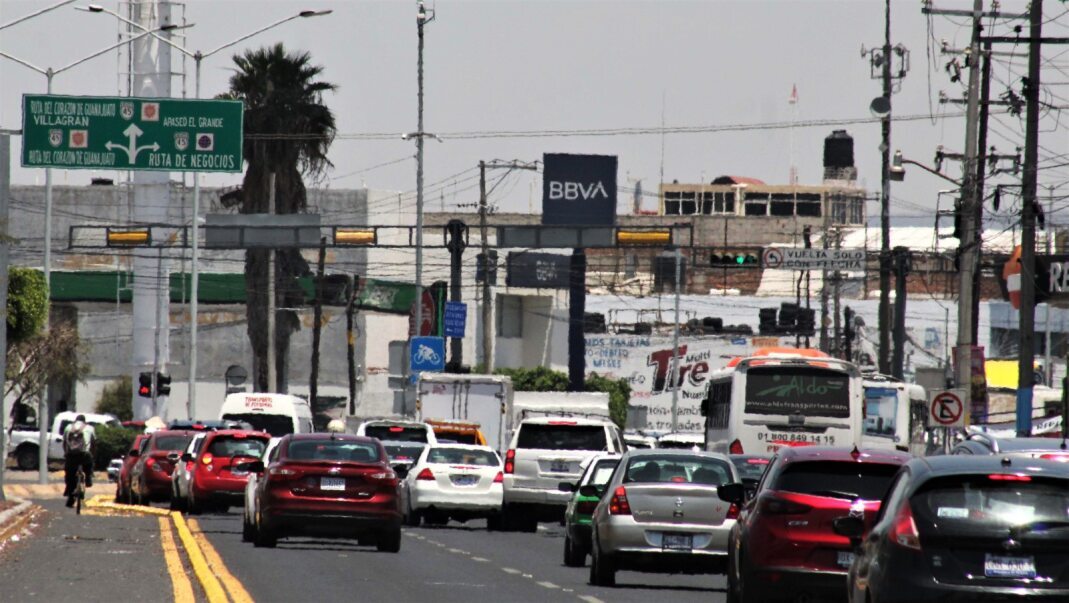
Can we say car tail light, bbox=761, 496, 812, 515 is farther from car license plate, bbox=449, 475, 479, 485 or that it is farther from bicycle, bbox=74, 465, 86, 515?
bicycle, bbox=74, 465, 86, 515

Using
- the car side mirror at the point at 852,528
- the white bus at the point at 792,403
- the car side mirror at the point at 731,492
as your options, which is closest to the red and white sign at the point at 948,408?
the white bus at the point at 792,403

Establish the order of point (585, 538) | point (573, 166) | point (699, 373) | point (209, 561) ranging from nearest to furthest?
point (209, 561)
point (585, 538)
point (573, 166)
point (699, 373)

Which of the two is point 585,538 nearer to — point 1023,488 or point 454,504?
point 454,504

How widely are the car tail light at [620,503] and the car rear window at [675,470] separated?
14.4 inches

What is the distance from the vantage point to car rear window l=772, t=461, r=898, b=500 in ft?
51.3

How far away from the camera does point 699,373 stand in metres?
96.6

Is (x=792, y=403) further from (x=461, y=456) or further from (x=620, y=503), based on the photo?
(x=620, y=503)

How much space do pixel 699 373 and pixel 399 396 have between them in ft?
90.0

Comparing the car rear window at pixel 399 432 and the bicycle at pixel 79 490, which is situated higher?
the car rear window at pixel 399 432

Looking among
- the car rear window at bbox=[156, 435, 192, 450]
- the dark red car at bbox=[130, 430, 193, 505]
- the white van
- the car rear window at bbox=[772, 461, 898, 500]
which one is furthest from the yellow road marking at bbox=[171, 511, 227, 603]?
the white van

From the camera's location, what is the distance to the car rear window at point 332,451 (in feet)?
82.6

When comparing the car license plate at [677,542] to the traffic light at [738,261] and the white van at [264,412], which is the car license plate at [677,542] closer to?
the white van at [264,412]

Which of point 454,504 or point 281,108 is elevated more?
point 281,108

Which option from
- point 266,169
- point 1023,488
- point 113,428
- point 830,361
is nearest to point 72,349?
point 113,428
